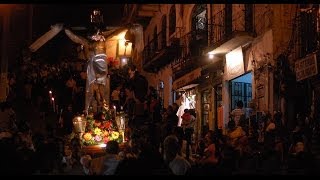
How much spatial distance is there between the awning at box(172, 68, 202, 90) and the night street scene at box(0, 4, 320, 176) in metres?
0.07

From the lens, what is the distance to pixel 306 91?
49.6 ft

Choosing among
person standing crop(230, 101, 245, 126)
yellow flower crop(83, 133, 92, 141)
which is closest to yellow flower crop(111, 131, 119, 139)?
yellow flower crop(83, 133, 92, 141)

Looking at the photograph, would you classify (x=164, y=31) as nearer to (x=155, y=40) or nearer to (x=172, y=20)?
(x=172, y=20)

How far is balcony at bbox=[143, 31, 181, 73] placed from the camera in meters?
25.3

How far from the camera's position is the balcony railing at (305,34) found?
14367 millimetres

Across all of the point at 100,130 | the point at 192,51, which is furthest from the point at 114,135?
the point at 192,51

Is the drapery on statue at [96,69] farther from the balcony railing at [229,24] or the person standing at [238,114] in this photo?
the person standing at [238,114]

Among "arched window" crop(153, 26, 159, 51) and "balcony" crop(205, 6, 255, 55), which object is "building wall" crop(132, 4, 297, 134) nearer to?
"balcony" crop(205, 6, 255, 55)

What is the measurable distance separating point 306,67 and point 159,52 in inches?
514

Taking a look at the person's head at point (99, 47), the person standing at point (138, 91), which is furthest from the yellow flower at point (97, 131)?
the person's head at point (99, 47)

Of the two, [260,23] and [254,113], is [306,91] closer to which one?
[254,113]

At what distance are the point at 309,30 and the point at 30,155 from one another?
828 centimetres

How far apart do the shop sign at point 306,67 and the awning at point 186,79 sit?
7.82 m

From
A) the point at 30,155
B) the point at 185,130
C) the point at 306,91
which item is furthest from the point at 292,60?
the point at 30,155
